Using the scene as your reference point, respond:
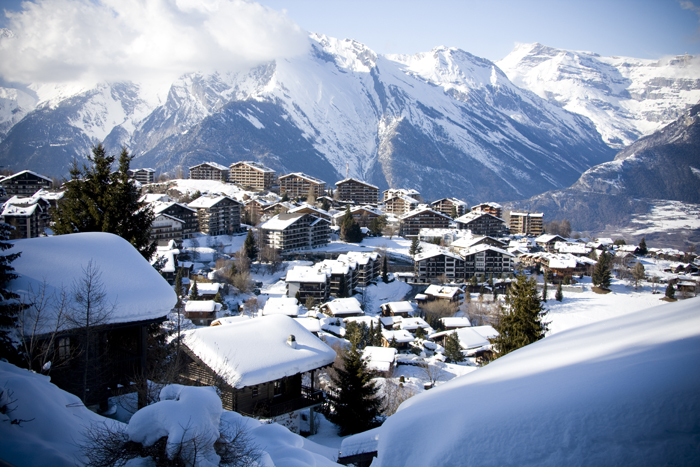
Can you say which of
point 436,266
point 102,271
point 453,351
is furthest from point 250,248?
point 102,271

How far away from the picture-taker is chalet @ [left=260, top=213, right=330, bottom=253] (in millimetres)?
54688

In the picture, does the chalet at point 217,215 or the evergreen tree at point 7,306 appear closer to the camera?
the evergreen tree at point 7,306

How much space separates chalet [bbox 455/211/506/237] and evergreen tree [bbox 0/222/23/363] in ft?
253

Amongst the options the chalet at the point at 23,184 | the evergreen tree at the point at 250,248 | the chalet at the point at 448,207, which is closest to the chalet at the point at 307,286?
the evergreen tree at the point at 250,248

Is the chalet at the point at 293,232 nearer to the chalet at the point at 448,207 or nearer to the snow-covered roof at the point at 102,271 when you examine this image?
the chalet at the point at 448,207

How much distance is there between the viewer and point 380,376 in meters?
24.0

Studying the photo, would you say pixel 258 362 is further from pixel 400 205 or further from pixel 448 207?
pixel 448 207

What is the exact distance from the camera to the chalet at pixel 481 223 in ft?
263

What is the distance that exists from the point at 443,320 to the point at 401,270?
A: 1675 centimetres

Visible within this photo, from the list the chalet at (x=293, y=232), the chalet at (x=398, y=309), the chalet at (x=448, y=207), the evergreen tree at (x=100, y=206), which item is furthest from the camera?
the chalet at (x=448, y=207)

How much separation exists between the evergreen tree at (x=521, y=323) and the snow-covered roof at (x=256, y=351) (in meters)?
5.24

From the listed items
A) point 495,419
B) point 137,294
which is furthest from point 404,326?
point 495,419

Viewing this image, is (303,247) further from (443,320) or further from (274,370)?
(274,370)

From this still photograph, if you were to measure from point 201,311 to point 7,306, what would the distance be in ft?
88.6
